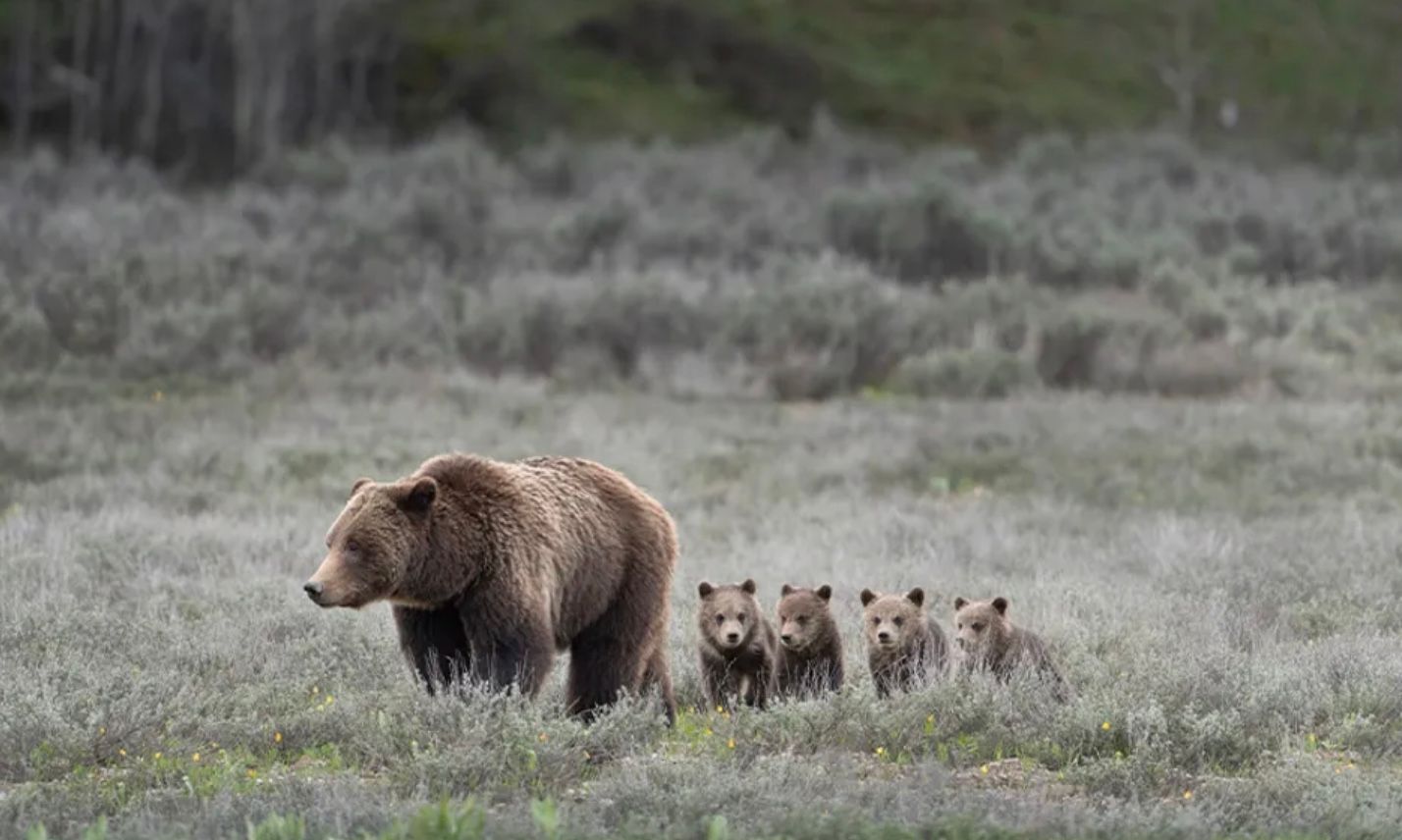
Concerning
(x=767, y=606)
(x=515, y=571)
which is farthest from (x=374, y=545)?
(x=767, y=606)

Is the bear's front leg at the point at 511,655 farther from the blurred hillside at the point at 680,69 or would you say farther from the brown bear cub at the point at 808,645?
the blurred hillside at the point at 680,69

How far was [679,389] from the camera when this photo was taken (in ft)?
70.9

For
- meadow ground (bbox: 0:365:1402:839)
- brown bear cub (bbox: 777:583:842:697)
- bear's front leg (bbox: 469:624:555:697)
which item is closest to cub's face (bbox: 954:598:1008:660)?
meadow ground (bbox: 0:365:1402:839)

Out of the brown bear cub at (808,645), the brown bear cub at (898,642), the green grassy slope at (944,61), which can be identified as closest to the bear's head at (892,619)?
the brown bear cub at (898,642)

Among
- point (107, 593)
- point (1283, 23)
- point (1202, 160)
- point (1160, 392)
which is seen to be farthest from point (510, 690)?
point (1283, 23)

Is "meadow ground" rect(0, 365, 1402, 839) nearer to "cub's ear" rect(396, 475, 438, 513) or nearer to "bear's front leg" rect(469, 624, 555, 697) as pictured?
"bear's front leg" rect(469, 624, 555, 697)

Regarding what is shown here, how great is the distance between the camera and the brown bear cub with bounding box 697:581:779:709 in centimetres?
923

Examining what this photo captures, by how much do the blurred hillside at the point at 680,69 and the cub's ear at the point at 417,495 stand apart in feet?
117

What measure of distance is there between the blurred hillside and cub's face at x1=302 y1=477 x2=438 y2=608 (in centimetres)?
3577

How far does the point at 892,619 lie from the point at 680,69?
51.2m

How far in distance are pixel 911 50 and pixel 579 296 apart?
43807mm

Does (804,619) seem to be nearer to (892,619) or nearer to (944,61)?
(892,619)

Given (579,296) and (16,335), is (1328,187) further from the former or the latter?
(16,335)

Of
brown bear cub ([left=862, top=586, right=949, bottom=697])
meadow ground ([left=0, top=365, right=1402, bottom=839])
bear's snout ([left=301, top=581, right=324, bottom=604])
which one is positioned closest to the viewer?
meadow ground ([left=0, top=365, right=1402, bottom=839])
